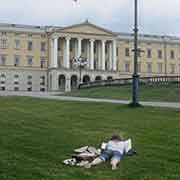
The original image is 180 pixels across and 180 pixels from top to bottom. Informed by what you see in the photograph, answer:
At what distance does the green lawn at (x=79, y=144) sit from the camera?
991 cm

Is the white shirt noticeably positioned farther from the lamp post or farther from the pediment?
the pediment

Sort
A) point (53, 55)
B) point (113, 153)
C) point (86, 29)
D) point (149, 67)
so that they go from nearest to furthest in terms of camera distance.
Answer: point (113, 153) < point (53, 55) < point (86, 29) < point (149, 67)

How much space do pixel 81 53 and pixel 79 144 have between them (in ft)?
361

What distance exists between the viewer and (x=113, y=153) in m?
11.2

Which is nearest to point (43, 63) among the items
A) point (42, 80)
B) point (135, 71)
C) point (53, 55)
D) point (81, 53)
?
point (53, 55)

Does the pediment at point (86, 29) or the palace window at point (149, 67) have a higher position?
the pediment at point (86, 29)

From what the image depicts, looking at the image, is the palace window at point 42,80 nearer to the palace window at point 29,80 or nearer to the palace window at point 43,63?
the palace window at point 29,80

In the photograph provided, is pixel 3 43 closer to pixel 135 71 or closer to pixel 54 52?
pixel 54 52

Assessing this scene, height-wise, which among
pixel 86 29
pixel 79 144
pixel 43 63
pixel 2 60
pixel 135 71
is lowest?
pixel 79 144

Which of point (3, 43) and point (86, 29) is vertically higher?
point (86, 29)

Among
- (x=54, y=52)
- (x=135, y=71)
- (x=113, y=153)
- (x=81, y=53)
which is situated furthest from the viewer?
(x=81, y=53)

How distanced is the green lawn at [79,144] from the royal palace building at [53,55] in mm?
96261

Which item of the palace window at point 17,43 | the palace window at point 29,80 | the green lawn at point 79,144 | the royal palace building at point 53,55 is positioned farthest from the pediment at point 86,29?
the green lawn at point 79,144

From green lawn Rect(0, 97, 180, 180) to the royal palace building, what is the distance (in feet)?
316
